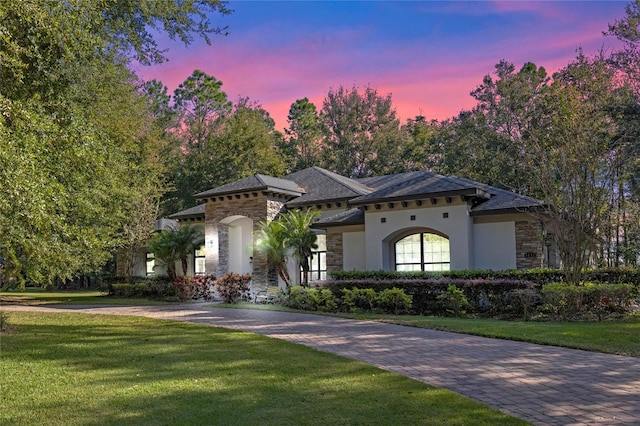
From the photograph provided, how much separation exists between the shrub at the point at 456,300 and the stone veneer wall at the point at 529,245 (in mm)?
4043

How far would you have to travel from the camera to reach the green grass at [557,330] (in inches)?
355

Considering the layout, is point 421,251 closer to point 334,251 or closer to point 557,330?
point 334,251

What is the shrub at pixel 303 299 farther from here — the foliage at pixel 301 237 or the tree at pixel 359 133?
the tree at pixel 359 133

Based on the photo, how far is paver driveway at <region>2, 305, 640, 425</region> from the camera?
5324 millimetres

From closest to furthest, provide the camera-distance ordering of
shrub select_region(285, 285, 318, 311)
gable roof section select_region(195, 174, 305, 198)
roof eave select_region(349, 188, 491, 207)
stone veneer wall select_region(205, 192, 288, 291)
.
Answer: shrub select_region(285, 285, 318, 311)
roof eave select_region(349, 188, 491, 207)
gable roof section select_region(195, 174, 305, 198)
stone veneer wall select_region(205, 192, 288, 291)

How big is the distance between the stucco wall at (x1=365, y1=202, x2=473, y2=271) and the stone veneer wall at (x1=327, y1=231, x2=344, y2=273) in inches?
57.5

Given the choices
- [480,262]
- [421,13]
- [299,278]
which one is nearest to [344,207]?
[299,278]

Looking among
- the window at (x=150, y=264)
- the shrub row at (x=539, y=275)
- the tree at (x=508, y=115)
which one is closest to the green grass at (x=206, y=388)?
the shrub row at (x=539, y=275)

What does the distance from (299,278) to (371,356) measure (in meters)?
15.5

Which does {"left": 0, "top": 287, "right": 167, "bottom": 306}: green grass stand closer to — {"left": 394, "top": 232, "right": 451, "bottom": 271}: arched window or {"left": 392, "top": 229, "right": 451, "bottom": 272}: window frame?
{"left": 392, "top": 229, "right": 451, "bottom": 272}: window frame

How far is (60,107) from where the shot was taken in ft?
31.2

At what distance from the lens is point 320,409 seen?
522 cm

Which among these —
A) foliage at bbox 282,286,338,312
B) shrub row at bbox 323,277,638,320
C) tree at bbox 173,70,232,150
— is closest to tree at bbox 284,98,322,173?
tree at bbox 173,70,232,150

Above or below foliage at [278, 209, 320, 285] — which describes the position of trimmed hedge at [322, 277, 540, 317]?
below
